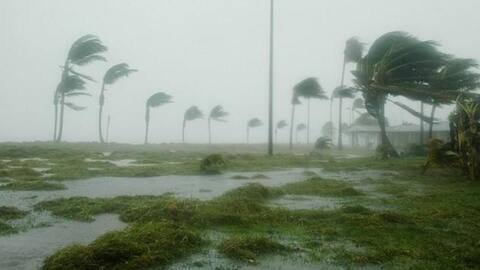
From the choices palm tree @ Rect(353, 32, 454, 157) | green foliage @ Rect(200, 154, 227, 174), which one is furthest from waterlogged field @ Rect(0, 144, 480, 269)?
palm tree @ Rect(353, 32, 454, 157)

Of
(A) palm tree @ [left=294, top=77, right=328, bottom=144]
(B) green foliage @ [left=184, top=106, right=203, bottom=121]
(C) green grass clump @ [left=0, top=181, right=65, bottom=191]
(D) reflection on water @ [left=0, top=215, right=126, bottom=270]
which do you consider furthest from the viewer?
(B) green foliage @ [left=184, top=106, right=203, bottom=121]

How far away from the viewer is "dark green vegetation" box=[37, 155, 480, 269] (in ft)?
18.3

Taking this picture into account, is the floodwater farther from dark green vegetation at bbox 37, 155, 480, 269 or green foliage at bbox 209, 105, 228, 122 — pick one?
green foliage at bbox 209, 105, 228, 122

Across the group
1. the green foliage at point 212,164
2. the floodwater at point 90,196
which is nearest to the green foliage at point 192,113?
the green foliage at point 212,164

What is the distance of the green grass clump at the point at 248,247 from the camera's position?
5.61 meters

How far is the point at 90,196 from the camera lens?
34.9 feet

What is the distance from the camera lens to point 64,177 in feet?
46.2

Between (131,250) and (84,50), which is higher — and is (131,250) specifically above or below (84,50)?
below

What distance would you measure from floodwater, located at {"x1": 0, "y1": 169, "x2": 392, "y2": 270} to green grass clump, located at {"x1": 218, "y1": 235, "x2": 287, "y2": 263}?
0.78 feet

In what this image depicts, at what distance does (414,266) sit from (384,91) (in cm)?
1922

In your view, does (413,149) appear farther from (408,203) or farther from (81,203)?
(81,203)

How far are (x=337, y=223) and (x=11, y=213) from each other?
6.51 metres

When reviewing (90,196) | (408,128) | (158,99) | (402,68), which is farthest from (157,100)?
(90,196)

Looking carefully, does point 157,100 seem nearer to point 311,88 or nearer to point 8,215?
point 311,88
